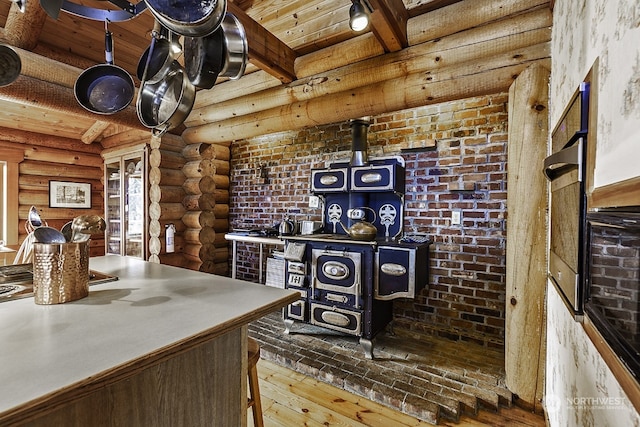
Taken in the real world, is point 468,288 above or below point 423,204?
below

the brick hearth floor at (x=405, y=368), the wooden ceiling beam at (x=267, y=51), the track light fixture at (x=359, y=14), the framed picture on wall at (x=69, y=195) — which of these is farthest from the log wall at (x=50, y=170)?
the track light fixture at (x=359, y=14)

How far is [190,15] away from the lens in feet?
3.53

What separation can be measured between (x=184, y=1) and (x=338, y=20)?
1.64m

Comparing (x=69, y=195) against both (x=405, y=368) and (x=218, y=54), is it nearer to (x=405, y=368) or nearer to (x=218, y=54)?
(x=218, y=54)

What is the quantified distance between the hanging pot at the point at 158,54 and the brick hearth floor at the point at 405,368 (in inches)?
86.2

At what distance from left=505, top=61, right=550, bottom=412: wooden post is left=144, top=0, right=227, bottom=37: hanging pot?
5.97 feet

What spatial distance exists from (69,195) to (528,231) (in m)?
5.79

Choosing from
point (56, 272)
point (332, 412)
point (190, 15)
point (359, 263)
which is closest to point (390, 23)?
point (190, 15)

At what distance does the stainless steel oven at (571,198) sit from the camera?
98cm

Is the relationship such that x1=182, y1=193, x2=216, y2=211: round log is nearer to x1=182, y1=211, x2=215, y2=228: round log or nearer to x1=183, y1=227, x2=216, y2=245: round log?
x1=182, y1=211, x2=215, y2=228: round log

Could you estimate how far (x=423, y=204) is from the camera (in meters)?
2.89

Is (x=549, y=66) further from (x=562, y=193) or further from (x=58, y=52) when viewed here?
(x=58, y=52)

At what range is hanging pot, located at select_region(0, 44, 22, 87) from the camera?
72.0 inches

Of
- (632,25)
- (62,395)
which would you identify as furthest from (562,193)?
(62,395)
